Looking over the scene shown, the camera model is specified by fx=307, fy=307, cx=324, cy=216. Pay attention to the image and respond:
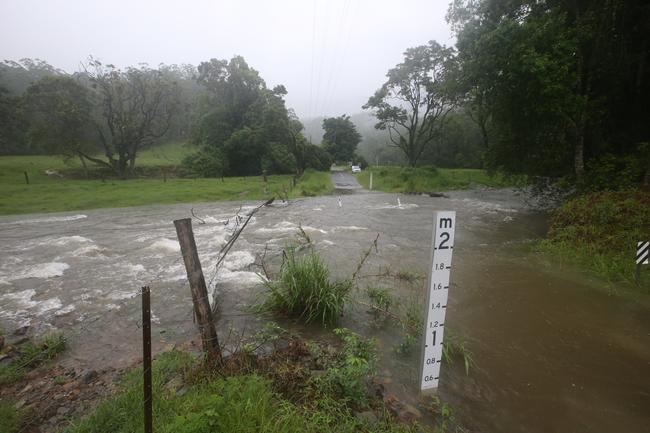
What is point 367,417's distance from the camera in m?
2.79

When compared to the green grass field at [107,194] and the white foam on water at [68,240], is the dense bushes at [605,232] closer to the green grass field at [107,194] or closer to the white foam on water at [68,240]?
the white foam on water at [68,240]

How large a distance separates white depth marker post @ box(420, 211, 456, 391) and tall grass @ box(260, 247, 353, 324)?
1777mm

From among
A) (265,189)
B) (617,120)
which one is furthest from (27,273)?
(617,120)

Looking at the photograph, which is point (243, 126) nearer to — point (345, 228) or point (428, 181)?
point (428, 181)

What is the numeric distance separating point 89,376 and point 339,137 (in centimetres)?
5866

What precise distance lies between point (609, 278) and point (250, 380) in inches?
290

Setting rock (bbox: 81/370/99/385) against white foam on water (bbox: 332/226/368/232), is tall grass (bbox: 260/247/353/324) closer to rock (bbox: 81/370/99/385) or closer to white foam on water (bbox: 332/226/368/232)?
rock (bbox: 81/370/99/385)

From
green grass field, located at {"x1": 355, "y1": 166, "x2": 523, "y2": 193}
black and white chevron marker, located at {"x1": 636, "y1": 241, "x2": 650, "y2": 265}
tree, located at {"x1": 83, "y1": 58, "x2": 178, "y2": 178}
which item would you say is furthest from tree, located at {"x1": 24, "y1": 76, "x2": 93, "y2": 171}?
black and white chevron marker, located at {"x1": 636, "y1": 241, "x2": 650, "y2": 265}

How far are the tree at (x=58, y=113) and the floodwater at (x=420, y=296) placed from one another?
73.7ft

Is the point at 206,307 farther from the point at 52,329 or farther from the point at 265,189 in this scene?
the point at 265,189

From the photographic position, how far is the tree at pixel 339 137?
195 feet

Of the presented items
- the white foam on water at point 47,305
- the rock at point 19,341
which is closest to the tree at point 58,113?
the white foam on water at point 47,305

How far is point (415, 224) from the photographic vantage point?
12586 millimetres

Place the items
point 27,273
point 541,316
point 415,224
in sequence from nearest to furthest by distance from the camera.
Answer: point 541,316
point 27,273
point 415,224
